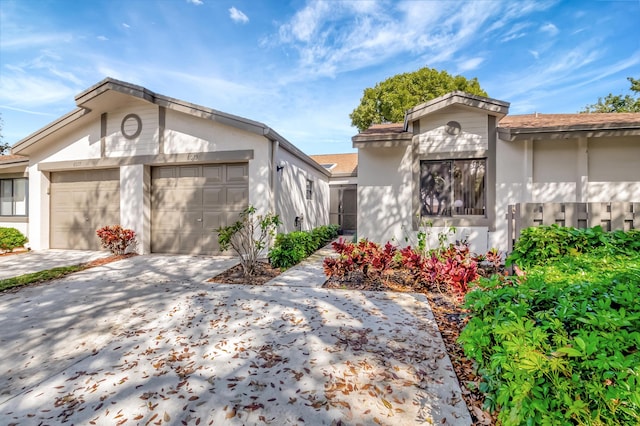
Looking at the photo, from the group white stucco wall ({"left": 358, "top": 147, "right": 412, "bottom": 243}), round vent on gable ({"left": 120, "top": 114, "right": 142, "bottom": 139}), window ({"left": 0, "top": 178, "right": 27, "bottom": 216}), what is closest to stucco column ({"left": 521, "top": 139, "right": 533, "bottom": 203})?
white stucco wall ({"left": 358, "top": 147, "right": 412, "bottom": 243})

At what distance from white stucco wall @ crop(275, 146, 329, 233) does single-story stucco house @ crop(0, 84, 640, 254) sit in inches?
3.9

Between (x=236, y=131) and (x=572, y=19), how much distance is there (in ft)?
33.3

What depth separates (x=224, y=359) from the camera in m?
2.86

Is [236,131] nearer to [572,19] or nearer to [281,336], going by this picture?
[281,336]

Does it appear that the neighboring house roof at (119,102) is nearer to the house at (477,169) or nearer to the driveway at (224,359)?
the house at (477,169)

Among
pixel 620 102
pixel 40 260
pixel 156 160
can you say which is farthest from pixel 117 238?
pixel 620 102

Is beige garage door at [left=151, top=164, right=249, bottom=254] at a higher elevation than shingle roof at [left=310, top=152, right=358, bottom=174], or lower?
lower

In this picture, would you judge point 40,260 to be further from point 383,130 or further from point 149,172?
point 383,130

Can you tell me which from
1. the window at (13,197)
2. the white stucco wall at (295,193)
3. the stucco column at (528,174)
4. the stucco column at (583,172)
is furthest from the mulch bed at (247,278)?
the window at (13,197)

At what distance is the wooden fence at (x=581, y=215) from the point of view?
4113 millimetres

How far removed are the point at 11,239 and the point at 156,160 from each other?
233 inches

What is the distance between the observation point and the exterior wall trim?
8008 mm

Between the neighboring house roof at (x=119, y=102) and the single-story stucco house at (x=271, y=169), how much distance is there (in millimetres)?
31

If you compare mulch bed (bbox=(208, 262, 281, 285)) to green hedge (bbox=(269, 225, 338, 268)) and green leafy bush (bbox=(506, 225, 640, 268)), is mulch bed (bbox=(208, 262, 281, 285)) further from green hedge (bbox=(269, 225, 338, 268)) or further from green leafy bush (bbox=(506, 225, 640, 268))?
green leafy bush (bbox=(506, 225, 640, 268))
